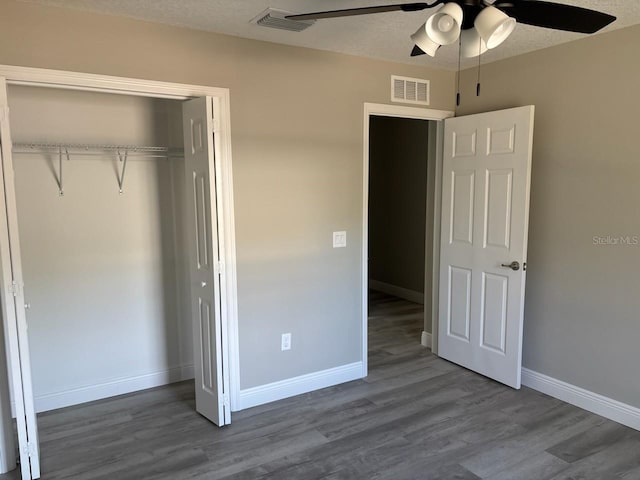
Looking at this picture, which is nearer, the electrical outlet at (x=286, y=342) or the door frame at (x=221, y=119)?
the door frame at (x=221, y=119)

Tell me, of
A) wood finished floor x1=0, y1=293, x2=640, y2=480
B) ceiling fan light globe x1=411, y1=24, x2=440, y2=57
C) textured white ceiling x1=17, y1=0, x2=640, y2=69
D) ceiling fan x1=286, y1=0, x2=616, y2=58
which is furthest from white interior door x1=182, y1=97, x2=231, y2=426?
ceiling fan light globe x1=411, y1=24, x2=440, y2=57

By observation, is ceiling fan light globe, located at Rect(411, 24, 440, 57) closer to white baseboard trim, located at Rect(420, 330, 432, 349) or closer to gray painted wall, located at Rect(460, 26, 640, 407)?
gray painted wall, located at Rect(460, 26, 640, 407)

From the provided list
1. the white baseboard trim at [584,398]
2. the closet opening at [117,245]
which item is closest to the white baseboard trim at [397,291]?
the white baseboard trim at [584,398]

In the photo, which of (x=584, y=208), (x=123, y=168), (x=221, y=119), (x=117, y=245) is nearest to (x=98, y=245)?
(x=117, y=245)

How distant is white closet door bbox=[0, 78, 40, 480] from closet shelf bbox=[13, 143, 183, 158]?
85 centimetres

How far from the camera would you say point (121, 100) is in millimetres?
3465

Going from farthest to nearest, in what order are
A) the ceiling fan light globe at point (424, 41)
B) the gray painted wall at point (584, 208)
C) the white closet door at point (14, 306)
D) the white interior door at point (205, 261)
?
1. the gray painted wall at point (584, 208)
2. the white interior door at point (205, 261)
3. the white closet door at point (14, 306)
4. the ceiling fan light globe at point (424, 41)

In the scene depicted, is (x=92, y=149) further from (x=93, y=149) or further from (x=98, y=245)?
(x=98, y=245)

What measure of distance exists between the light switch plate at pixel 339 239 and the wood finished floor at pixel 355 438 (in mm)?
1122

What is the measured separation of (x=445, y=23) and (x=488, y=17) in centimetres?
16

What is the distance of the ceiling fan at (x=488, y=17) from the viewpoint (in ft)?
5.59

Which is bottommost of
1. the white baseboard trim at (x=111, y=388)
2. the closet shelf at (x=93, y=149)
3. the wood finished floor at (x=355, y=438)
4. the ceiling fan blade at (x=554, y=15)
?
the wood finished floor at (x=355, y=438)

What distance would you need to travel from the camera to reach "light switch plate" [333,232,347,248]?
364 cm

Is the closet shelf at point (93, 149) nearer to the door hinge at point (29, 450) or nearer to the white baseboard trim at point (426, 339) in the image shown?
the door hinge at point (29, 450)
